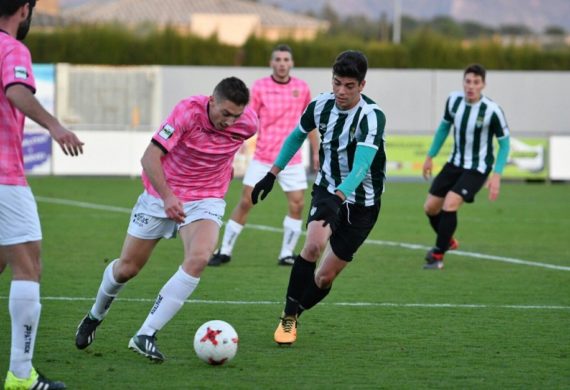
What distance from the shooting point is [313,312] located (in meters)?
9.43

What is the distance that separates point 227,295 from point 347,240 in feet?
7.60

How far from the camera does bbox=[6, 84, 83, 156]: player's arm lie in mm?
5820

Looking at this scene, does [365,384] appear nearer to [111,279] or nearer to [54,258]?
[111,279]

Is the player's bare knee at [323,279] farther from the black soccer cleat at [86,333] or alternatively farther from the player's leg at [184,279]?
the black soccer cleat at [86,333]

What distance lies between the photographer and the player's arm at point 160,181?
23.1 ft

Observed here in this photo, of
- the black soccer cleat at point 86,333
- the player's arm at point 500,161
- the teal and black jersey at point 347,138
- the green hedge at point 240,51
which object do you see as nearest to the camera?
the black soccer cleat at point 86,333

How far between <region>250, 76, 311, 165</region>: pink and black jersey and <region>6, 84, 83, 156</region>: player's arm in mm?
6899

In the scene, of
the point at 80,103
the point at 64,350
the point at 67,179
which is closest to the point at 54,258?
the point at 64,350

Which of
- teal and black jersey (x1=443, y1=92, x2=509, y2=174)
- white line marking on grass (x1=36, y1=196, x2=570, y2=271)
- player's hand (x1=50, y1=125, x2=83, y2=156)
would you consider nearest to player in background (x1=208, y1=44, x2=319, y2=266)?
teal and black jersey (x1=443, y1=92, x2=509, y2=174)

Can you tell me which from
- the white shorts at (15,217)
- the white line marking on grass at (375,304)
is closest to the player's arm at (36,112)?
the white shorts at (15,217)

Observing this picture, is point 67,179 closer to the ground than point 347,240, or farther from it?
closer to the ground

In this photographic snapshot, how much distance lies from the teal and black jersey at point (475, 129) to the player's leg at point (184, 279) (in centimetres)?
555

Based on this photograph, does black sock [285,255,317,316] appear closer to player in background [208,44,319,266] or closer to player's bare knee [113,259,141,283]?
player's bare knee [113,259,141,283]

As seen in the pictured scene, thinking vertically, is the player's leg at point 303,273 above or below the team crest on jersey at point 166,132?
below
